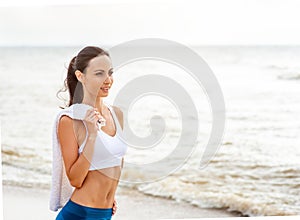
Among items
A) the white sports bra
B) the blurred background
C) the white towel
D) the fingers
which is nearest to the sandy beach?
the blurred background

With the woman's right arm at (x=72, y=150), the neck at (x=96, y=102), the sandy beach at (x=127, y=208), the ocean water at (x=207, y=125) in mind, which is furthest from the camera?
the ocean water at (x=207, y=125)

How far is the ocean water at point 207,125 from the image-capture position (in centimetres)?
511

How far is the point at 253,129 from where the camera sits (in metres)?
6.50

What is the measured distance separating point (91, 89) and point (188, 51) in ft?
21.0

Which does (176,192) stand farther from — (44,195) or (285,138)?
(285,138)

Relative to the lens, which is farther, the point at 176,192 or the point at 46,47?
the point at 46,47

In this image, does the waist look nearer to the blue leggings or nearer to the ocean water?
the blue leggings

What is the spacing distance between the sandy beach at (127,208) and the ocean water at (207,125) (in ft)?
0.58

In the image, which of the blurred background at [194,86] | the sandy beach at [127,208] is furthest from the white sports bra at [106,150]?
the blurred background at [194,86]

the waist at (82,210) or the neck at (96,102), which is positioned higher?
the neck at (96,102)

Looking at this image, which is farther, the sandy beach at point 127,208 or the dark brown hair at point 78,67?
the sandy beach at point 127,208

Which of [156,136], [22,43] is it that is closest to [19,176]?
[156,136]

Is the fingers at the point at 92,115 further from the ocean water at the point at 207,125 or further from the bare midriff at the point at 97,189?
the ocean water at the point at 207,125

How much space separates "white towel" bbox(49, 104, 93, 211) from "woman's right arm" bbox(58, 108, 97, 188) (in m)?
0.04
